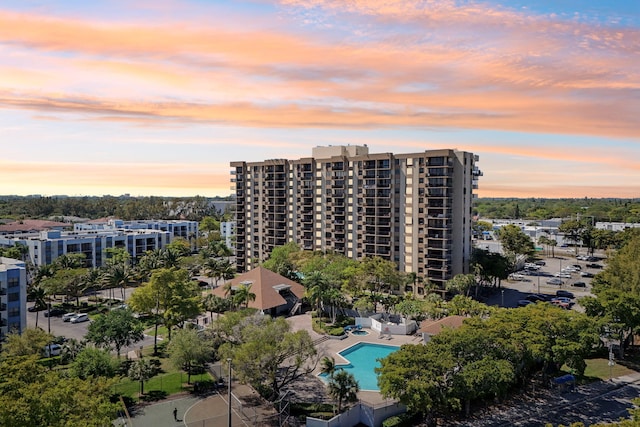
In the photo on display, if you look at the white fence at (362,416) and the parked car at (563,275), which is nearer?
the white fence at (362,416)

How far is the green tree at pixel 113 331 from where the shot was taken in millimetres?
51594

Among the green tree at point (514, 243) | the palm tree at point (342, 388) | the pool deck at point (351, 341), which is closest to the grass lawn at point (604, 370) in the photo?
the pool deck at point (351, 341)

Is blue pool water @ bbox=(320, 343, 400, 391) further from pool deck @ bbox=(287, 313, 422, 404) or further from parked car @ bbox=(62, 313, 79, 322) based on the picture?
parked car @ bbox=(62, 313, 79, 322)

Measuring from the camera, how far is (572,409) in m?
43.4

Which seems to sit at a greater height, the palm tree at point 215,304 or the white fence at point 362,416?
the palm tree at point 215,304

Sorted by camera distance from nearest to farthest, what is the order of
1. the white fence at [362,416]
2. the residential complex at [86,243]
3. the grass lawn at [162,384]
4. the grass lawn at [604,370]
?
the white fence at [362,416]
the grass lawn at [162,384]
the grass lawn at [604,370]
the residential complex at [86,243]

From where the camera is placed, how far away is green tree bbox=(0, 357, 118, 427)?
25688 mm

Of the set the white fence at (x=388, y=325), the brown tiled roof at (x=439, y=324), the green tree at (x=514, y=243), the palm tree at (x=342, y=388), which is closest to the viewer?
the palm tree at (x=342, y=388)

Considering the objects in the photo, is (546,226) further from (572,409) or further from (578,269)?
(572,409)

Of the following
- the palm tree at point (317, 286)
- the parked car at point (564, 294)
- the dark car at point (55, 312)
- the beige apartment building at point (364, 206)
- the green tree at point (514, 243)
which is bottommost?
the dark car at point (55, 312)

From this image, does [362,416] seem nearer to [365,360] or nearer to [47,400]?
[365,360]

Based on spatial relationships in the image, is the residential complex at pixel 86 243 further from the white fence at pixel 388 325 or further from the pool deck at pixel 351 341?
the white fence at pixel 388 325

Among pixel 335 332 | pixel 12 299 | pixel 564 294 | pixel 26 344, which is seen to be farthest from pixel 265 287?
pixel 564 294

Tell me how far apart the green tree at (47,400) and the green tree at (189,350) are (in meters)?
12.8
